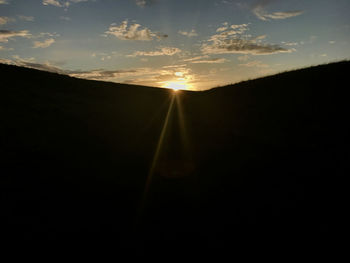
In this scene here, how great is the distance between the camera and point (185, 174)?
771 centimetres

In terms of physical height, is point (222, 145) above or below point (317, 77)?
below

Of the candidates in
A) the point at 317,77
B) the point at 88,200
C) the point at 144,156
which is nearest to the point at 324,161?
the point at 144,156

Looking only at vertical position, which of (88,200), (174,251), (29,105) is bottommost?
(174,251)

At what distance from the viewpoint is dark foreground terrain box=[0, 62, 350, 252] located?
5.14 metres

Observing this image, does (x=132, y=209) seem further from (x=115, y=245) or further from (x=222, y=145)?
(x=222, y=145)

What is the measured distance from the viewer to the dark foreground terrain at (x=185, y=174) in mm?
5141

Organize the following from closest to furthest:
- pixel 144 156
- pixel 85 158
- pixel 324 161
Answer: pixel 324 161 < pixel 85 158 < pixel 144 156

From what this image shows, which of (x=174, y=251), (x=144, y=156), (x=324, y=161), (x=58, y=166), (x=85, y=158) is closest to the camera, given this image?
(x=174, y=251)

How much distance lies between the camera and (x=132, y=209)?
595 centimetres

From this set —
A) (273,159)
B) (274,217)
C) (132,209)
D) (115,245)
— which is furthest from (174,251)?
Result: (273,159)

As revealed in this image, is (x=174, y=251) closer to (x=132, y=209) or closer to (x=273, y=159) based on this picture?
(x=132, y=209)

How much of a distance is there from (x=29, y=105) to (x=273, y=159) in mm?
12237

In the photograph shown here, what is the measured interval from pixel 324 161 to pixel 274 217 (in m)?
2.63

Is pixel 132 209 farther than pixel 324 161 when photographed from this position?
No
